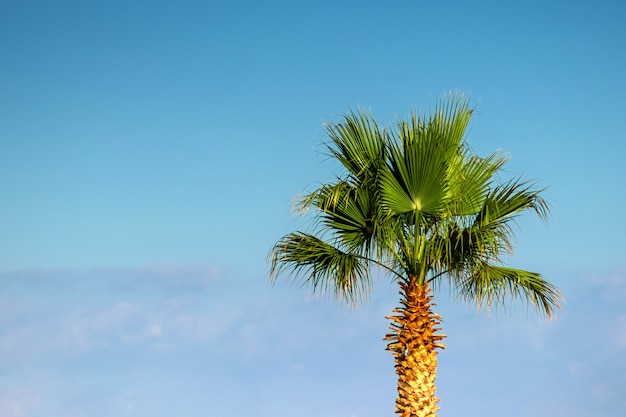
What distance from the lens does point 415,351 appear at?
22891 mm

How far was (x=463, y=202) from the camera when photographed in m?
23.4

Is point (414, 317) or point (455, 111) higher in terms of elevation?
point (455, 111)

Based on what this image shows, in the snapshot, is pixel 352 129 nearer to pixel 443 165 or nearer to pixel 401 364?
pixel 443 165

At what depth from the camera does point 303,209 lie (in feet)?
78.0

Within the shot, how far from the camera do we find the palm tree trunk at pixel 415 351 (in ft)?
74.8

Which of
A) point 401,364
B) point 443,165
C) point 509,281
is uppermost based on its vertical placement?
point 443,165

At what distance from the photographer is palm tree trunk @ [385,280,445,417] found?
22.8 meters

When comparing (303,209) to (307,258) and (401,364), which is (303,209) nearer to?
(307,258)

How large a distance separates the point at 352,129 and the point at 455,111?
177cm

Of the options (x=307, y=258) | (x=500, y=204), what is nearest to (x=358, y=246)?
(x=307, y=258)

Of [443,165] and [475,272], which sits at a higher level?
[443,165]

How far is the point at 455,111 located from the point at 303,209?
3.05 m

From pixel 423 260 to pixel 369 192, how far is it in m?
1.50

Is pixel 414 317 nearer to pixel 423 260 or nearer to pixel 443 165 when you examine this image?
pixel 423 260
